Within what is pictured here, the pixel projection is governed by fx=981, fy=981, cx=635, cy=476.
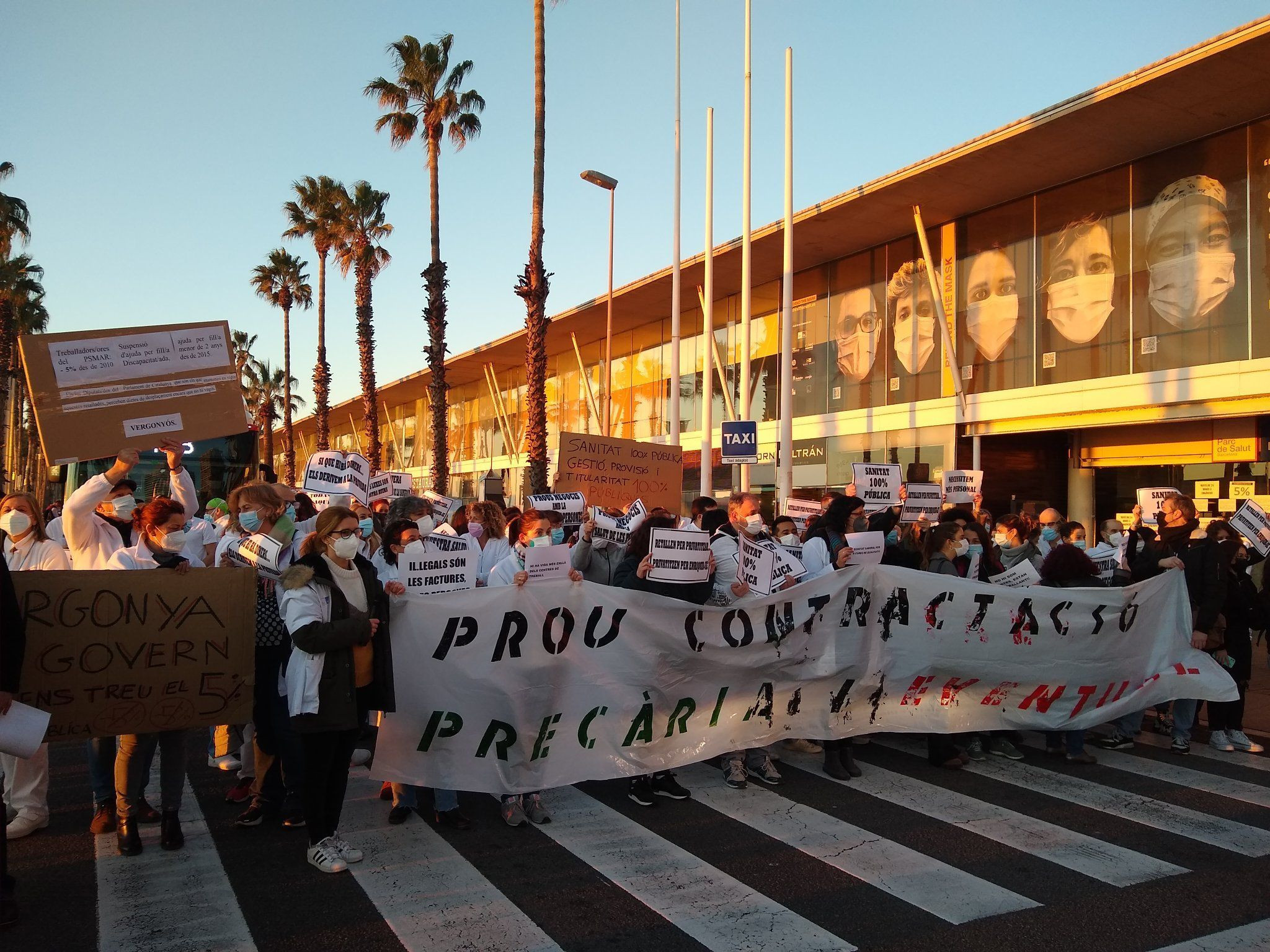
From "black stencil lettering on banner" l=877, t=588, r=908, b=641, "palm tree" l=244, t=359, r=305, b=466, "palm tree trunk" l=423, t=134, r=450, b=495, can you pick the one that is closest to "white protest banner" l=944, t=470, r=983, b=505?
"black stencil lettering on banner" l=877, t=588, r=908, b=641

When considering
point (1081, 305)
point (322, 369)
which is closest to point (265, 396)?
point (322, 369)

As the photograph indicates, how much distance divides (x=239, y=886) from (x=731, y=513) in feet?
15.4

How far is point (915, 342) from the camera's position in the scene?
77.0 feet

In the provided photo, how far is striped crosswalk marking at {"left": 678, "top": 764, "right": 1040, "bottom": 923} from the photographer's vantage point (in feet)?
15.2

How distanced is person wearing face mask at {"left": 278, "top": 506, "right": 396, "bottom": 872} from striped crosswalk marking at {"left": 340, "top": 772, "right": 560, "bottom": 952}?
9.5 inches

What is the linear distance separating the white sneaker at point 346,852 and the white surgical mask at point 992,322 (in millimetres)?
19328

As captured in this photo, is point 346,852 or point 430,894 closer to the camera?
point 430,894

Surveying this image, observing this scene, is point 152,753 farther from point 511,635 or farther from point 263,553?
point 511,635

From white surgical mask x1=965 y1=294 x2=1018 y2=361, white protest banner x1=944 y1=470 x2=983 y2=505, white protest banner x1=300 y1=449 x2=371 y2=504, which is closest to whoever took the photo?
white protest banner x1=300 y1=449 x2=371 y2=504

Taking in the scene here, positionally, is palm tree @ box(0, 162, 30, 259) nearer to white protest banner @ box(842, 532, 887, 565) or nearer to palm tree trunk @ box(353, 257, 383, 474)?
palm tree trunk @ box(353, 257, 383, 474)

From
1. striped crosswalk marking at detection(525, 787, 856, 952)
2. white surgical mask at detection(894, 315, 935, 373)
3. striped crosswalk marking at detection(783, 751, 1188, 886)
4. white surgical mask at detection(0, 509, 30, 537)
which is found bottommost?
striped crosswalk marking at detection(783, 751, 1188, 886)

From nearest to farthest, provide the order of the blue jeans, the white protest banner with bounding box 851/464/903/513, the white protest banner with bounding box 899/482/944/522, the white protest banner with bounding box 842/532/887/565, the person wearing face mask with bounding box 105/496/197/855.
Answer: the person wearing face mask with bounding box 105/496/197/855 → the blue jeans → the white protest banner with bounding box 842/532/887/565 → the white protest banner with bounding box 851/464/903/513 → the white protest banner with bounding box 899/482/944/522

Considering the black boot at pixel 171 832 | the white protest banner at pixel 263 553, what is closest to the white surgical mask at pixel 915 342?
the white protest banner at pixel 263 553

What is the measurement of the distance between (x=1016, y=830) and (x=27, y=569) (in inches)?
237
